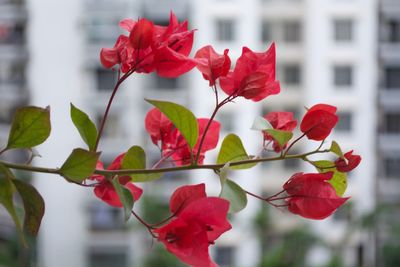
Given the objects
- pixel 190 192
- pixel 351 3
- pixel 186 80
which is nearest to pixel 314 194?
pixel 190 192

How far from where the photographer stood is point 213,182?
566 cm

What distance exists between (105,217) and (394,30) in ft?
9.55

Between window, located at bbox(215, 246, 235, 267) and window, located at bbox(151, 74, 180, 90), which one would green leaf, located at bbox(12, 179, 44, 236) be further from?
window, located at bbox(215, 246, 235, 267)

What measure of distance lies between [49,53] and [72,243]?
169 cm

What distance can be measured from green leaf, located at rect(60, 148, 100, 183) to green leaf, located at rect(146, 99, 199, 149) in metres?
0.03

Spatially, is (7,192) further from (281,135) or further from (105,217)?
(105,217)

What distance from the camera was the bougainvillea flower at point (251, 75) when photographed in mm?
233

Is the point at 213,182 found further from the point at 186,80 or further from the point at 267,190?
the point at 186,80

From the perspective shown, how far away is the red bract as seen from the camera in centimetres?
23

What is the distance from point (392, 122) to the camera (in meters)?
5.45

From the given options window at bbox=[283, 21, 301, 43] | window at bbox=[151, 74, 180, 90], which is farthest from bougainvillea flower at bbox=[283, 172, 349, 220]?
window at bbox=[283, 21, 301, 43]

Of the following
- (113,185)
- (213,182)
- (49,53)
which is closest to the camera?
(113,185)

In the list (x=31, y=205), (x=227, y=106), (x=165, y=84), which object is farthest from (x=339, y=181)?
(x=227, y=106)

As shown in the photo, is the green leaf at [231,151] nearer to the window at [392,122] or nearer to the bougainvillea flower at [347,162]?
the bougainvillea flower at [347,162]
